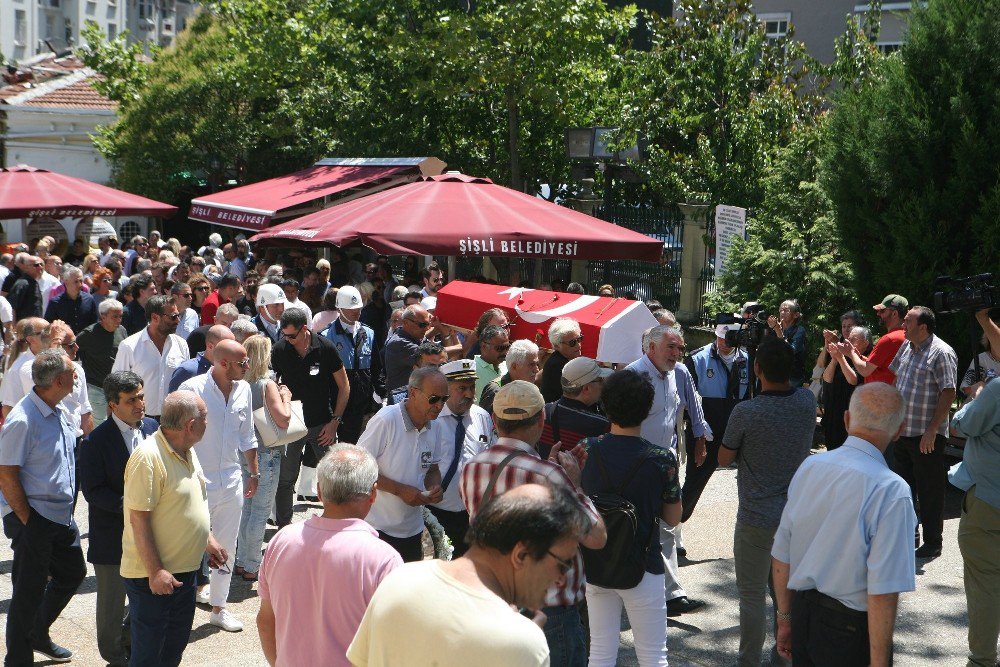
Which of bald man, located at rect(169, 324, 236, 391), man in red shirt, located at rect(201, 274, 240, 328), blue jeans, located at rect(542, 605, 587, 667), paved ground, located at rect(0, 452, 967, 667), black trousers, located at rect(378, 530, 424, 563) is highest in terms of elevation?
bald man, located at rect(169, 324, 236, 391)

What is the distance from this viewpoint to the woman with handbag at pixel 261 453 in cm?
706

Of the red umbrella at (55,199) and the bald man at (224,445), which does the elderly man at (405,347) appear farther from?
the red umbrella at (55,199)

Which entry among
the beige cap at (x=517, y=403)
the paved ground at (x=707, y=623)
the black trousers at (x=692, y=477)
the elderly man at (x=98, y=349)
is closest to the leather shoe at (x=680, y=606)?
the paved ground at (x=707, y=623)

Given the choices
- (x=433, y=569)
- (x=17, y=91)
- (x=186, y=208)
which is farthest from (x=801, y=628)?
(x=17, y=91)

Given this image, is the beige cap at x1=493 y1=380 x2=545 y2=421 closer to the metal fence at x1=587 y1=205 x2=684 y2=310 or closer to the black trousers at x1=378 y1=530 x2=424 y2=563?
the black trousers at x1=378 y1=530 x2=424 y2=563

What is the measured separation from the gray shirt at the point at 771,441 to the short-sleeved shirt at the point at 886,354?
3.17 metres

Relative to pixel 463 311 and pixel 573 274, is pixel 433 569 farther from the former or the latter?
pixel 573 274

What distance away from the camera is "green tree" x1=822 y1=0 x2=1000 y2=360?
958 cm

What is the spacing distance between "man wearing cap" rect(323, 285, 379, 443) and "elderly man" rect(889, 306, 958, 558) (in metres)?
4.38

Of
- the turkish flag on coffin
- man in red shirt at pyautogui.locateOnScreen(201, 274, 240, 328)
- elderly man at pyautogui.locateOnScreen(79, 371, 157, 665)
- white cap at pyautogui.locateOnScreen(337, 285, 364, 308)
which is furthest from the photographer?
man in red shirt at pyautogui.locateOnScreen(201, 274, 240, 328)

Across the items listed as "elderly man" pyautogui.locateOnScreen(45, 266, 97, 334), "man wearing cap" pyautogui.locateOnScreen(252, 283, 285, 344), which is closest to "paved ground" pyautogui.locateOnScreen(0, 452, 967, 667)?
"man wearing cap" pyautogui.locateOnScreen(252, 283, 285, 344)

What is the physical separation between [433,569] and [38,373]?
382 cm

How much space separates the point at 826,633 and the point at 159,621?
114 inches

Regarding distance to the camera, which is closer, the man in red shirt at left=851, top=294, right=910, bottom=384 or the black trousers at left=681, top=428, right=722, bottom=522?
the black trousers at left=681, top=428, right=722, bottom=522
